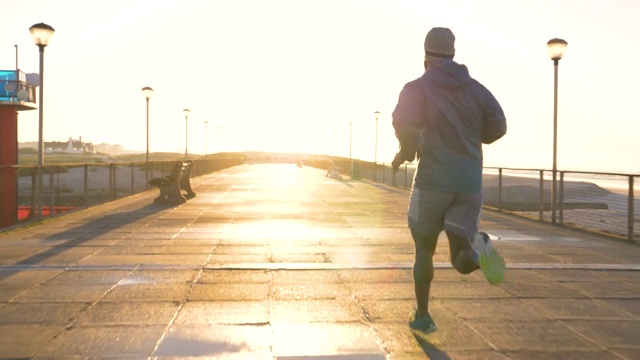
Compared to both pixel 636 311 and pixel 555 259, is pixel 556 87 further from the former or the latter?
pixel 636 311

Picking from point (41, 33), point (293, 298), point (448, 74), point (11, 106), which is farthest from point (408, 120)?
point (11, 106)

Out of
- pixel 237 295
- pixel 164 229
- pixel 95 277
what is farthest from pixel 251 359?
pixel 164 229

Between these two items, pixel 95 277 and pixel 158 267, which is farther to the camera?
pixel 158 267

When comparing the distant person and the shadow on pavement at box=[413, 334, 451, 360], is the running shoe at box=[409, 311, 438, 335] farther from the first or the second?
the distant person

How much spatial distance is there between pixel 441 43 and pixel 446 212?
3.74 feet

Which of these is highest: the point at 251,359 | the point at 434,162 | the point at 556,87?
the point at 556,87

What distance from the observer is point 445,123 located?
405cm

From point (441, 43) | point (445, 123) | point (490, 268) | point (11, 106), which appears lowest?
point (490, 268)

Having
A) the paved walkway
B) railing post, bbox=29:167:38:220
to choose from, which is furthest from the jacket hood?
railing post, bbox=29:167:38:220

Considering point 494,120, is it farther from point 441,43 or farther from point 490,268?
point 490,268

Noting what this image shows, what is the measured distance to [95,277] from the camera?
20.7ft

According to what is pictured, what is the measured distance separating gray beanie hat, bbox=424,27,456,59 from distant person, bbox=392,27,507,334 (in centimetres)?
6

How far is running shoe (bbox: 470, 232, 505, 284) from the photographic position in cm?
389

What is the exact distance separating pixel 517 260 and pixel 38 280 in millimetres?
5410
